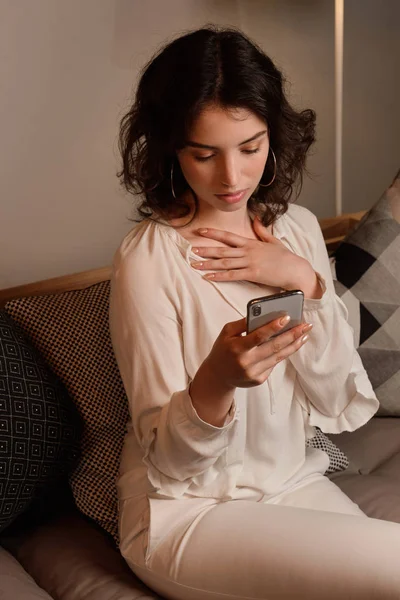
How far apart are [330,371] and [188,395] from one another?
345 mm

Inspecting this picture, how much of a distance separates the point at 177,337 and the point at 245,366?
0.25 metres

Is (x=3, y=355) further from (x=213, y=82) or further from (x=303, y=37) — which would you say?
(x=303, y=37)

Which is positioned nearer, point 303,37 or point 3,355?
point 3,355

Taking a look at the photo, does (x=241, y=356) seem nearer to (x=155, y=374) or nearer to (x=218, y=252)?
(x=155, y=374)

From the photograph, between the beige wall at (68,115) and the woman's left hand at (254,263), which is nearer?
the woman's left hand at (254,263)

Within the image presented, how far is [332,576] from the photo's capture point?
44.8 inches

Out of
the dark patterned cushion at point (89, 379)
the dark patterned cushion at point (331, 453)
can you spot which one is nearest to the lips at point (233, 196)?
the dark patterned cushion at point (89, 379)

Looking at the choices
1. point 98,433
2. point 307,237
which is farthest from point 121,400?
point 307,237

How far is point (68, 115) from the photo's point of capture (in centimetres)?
193

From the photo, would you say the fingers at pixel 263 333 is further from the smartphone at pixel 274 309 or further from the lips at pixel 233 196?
the lips at pixel 233 196

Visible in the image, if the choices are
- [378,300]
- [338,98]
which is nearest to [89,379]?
[378,300]

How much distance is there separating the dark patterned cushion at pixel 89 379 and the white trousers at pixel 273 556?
0.67ft

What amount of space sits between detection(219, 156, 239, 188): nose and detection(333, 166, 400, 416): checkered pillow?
2.10ft

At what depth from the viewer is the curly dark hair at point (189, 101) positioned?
1.25 m
